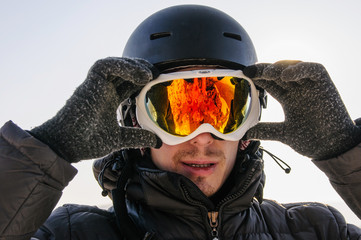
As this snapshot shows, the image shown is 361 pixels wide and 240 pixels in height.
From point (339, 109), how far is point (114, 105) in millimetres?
1309

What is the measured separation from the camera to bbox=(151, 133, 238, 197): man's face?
90.0 inches

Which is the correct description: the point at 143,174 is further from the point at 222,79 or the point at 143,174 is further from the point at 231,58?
the point at 231,58

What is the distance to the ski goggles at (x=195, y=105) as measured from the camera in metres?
2.20

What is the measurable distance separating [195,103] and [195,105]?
0.06 feet

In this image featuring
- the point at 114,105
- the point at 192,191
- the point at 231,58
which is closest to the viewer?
the point at 114,105

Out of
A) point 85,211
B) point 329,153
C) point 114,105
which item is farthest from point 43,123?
point 329,153

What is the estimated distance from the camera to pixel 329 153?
1958 millimetres

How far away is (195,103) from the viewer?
2.20 m

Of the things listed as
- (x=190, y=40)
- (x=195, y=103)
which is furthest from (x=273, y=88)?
(x=190, y=40)

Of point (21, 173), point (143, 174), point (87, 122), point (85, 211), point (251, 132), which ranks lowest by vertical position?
point (85, 211)

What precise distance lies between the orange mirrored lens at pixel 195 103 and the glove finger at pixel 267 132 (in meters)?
0.27

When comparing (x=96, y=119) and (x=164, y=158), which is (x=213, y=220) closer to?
(x=164, y=158)

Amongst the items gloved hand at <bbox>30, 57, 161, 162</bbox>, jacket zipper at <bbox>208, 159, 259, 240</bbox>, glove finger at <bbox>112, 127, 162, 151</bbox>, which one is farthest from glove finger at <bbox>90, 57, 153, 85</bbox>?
jacket zipper at <bbox>208, 159, 259, 240</bbox>

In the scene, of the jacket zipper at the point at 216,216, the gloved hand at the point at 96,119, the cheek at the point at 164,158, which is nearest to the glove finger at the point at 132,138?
the gloved hand at the point at 96,119
